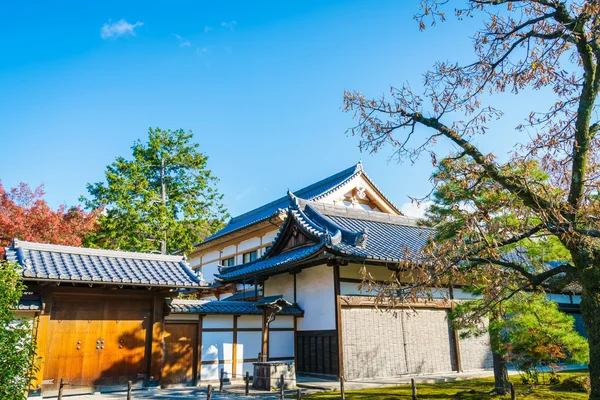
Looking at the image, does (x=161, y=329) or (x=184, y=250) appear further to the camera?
(x=184, y=250)

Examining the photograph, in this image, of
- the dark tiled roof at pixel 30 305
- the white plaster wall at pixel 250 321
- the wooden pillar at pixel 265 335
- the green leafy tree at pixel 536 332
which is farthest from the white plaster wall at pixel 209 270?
the green leafy tree at pixel 536 332

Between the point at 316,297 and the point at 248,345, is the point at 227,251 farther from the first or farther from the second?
the point at 316,297

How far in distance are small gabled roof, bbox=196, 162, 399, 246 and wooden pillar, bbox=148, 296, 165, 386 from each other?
932cm

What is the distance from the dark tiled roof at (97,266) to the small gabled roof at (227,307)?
3.24 feet

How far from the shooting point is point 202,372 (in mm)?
14531

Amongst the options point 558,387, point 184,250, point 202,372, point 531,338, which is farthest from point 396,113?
point 184,250

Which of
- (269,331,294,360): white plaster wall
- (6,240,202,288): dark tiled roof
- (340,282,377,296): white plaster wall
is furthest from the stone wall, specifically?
(6,240,202,288): dark tiled roof

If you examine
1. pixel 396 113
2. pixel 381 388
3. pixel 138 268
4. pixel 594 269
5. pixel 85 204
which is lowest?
pixel 381 388

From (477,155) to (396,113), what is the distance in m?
1.48

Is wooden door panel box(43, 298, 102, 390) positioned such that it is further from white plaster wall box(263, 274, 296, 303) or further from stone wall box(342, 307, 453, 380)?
stone wall box(342, 307, 453, 380)

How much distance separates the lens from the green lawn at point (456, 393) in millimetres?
Result: 10805

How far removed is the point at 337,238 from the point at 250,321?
4.75 metres

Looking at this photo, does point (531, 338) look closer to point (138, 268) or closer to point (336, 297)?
point (336, 297)

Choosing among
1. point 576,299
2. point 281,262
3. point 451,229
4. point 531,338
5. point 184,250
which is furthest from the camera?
point 184,250
